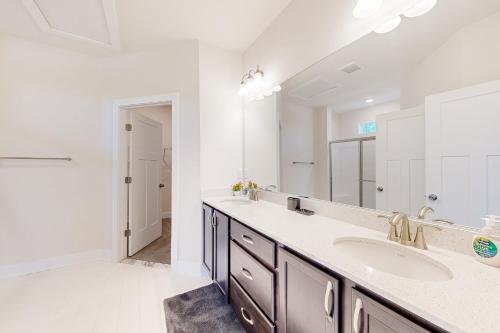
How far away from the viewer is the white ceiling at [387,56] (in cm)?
87

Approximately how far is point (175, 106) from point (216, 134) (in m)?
0.54

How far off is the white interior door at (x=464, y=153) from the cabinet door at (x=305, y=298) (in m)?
0.63

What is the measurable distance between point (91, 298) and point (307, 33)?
285 cm

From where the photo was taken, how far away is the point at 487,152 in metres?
Result: 0.78

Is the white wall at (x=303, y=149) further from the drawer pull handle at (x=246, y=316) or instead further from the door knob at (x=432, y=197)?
the drawer pull handle at (x=246, y=316)

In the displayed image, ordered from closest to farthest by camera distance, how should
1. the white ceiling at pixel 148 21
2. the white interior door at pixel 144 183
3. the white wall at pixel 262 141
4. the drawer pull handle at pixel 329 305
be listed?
the drawer pull handle at pixel 329 305 < the white ceiling at pixel 148 21 < the white wall at pixel 262 141 < the white interior door at pixel 144 183

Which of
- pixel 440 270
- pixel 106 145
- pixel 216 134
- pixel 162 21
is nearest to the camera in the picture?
pixel 440 270

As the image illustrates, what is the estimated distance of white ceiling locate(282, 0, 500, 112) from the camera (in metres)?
0.87

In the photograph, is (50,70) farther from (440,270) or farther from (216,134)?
(440,270)

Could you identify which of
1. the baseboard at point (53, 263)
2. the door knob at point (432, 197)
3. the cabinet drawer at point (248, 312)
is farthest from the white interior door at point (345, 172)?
the baseboard at point (53, 263)

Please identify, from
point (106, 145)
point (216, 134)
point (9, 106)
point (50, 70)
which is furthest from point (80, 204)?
point (216, 134)

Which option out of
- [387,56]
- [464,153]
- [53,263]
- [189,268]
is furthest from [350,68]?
[53,263]

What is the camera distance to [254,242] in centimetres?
124

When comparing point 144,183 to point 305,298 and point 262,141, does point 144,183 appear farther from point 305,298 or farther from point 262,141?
point 305,298
